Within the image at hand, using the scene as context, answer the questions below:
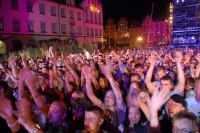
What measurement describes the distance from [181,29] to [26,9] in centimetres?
2061

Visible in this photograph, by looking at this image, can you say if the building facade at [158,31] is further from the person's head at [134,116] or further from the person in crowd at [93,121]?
the person in crowd at [93,121]

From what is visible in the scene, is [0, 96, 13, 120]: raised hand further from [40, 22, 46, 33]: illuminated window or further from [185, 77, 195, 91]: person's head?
[40, 22, 46, 33]: illuminated window

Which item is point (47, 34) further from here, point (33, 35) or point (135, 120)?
point (135, 120)

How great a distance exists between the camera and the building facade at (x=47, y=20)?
103ft

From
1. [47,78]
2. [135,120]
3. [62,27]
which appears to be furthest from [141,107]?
[62,27]

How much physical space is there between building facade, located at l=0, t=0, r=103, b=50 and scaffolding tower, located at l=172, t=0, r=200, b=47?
1720 cm

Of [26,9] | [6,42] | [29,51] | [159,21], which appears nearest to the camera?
[29,51]

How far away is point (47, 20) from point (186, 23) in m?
19.4

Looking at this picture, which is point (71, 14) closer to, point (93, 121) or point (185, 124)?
point (93, 121)

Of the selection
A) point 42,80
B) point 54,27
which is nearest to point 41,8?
point 54,27

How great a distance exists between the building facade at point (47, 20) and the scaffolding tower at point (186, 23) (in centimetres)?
1720

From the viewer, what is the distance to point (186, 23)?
114 feet

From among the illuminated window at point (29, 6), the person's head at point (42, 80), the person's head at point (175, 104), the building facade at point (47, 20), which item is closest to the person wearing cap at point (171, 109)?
the person's head at point (175, 104)

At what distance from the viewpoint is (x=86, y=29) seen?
163ft
